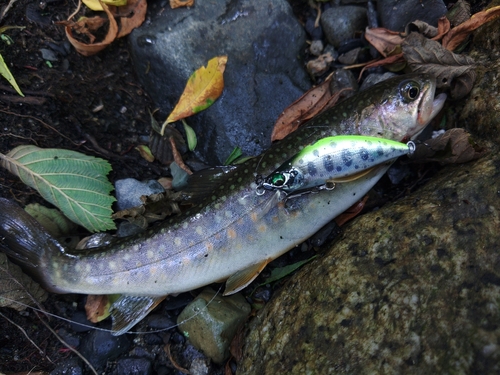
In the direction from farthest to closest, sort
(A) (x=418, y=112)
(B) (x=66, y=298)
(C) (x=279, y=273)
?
1. (B) (x=66, y=298)
2. (C) (x=279, y=273)
3. (A) (x=418, y=112)

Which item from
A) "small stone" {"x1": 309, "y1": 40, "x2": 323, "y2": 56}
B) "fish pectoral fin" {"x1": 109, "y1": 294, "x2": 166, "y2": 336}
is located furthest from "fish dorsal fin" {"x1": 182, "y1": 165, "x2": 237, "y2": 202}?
"small stone" {"x1": 309, "y1": 40, "x2": 323, "y2": 56}

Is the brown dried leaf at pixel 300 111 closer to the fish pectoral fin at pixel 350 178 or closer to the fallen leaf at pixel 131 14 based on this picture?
the fish pectoral fin at pixel 350 178

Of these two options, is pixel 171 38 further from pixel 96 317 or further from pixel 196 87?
pixel 96 317

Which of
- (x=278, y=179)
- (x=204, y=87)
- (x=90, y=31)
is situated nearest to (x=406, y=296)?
(x=278, y=179)

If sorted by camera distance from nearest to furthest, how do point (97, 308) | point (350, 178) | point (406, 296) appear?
point (406, 296) < point (350, 178) < point (97, 308)

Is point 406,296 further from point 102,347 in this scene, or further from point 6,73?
point 6,73

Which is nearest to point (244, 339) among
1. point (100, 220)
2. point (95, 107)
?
point (100, 220)
